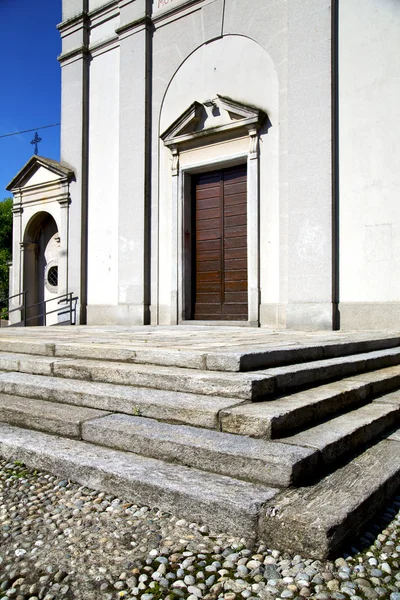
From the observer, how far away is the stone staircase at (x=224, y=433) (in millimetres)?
2057

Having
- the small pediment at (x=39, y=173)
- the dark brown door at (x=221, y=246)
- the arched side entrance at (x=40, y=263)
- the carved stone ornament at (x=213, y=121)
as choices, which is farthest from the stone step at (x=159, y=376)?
the arched side entrance at (x=40, y=263)

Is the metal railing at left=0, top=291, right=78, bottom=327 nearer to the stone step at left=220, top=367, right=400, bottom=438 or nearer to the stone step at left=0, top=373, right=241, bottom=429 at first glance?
the stone step at left=0, top=373, right=241, bottom=429

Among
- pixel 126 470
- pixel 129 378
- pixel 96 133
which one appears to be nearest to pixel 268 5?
pixel 96 133

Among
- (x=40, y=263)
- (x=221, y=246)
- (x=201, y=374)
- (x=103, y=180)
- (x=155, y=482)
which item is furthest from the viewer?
(x=40, y=263)

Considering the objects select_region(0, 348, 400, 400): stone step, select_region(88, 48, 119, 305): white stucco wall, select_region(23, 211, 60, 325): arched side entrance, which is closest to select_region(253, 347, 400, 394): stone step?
select_region(0, 348, 400, 400): stone step

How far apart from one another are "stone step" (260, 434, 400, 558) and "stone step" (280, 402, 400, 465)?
0.38 feet

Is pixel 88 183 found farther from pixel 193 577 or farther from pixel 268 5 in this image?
pixel 193 577

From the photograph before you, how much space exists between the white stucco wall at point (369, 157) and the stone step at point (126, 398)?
5.23 metres

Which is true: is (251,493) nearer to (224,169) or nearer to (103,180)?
(224,169)

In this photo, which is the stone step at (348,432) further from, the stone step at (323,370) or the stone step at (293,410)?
the stone step at (323,370)

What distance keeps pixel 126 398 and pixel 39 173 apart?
10575 mm

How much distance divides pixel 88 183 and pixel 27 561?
10.4 metres

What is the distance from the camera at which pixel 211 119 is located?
9.22 metres

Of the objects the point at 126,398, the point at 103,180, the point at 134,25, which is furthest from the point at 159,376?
the point at 134,25
